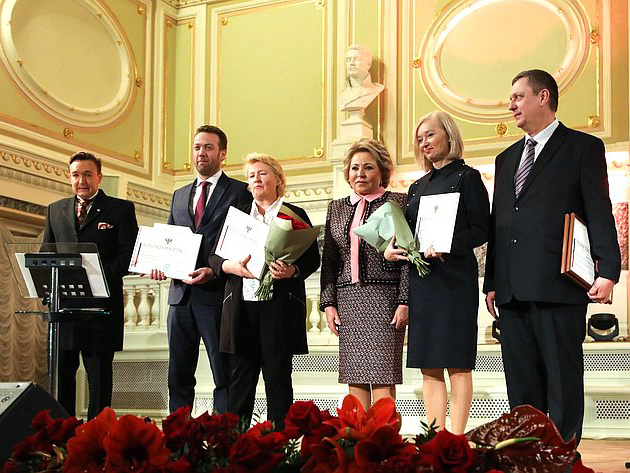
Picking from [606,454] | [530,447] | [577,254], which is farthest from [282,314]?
[530,447]

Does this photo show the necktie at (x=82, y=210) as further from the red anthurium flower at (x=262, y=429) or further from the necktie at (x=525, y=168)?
the red anthurium flower at (x=262, y=429)

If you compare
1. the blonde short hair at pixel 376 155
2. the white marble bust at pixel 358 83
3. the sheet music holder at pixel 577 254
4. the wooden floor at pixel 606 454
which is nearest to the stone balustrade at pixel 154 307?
the white marble bust at pixel 358 83

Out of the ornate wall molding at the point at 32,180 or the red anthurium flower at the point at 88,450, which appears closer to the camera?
the red anthurium flower at the point at 88,450

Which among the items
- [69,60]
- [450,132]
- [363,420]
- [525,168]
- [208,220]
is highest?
[69,60]

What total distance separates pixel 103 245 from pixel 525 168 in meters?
1.86

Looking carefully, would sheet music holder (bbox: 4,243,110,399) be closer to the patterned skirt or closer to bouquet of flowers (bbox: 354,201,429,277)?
the patterned skirt

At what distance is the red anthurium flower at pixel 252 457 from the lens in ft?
3.03

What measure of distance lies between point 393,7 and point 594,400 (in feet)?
13.4

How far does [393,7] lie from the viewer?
7.72 meters

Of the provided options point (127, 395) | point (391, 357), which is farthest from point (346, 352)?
point (127, 395)

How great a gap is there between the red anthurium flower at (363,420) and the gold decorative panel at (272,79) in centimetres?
696

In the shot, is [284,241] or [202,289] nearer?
[284,241]

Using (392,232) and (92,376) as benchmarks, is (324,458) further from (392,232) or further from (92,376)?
(92,376)

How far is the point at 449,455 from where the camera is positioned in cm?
83
